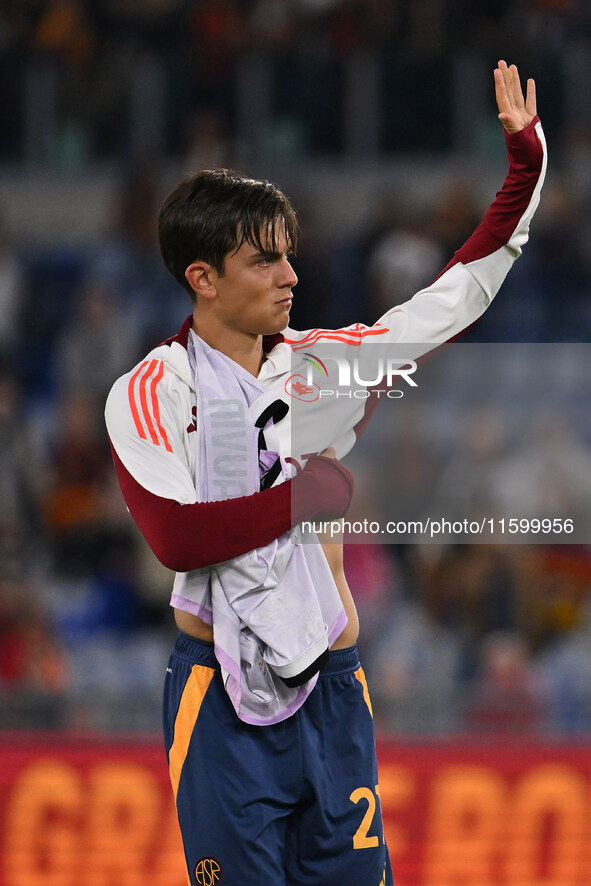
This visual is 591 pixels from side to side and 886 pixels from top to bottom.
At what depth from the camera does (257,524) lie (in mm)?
2412

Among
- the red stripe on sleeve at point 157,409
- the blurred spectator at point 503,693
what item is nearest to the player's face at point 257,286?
the red stripe on sleeve at point 157,409

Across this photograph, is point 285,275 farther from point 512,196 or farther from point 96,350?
point 96,350

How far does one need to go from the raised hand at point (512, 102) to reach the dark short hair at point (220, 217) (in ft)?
1.61

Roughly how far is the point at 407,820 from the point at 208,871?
2163mm

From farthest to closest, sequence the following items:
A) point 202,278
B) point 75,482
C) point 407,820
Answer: point 75,482
point 407,820
point 202,278

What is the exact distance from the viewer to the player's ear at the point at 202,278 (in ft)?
8.58

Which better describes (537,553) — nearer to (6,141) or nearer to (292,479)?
(292,479)

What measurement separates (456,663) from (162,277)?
11.6ft

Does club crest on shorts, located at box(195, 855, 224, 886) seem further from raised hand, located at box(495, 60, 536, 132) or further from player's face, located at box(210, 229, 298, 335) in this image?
raised hand, located at box(495, 60, 536, 132)

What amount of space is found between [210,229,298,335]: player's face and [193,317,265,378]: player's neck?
52 millimetres

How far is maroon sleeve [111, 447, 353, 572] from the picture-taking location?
7.91ft

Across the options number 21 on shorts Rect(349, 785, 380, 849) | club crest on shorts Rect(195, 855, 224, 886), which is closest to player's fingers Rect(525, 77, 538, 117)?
number 21 on shorts Rect(349, 785, 380, 849)

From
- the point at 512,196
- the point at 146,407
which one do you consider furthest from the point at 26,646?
the point at 512,196

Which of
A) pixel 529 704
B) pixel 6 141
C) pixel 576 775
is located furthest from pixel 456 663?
pixel 6 141
